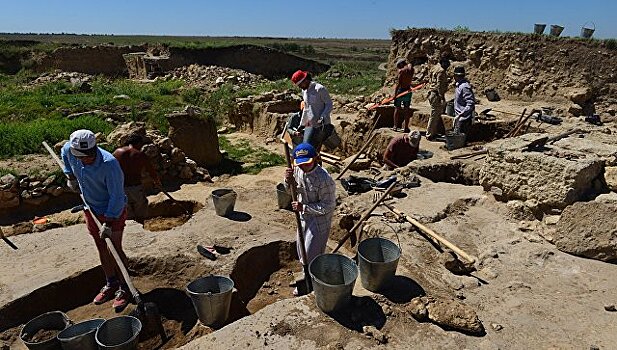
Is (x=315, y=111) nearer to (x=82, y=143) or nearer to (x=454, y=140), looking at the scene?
(x=454, y=140)

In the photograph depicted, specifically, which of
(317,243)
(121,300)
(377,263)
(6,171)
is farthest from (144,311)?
(6,171)

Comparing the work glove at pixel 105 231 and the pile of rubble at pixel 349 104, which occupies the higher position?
the work glove at pixel 105 231

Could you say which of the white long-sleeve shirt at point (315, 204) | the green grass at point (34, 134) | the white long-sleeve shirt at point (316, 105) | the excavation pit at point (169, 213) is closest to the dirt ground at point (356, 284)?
the white long-sleeve shirt at point (315, 204)

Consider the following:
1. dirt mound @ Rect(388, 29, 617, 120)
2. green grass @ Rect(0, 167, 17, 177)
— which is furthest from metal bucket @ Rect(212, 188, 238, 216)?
dirt mound @ Rect(388, 29, 617, 120)

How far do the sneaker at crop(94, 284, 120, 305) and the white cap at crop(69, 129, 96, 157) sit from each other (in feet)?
5.78

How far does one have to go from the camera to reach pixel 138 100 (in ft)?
56.5

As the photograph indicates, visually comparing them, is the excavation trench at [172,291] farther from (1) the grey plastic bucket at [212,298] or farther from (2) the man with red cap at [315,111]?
(2) the man with red cap at [315,111]

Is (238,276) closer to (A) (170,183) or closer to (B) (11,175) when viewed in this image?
(A) (170,183)

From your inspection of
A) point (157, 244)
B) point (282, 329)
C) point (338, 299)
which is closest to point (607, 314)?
point (338, 299)

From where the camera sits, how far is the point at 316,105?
7.52 m

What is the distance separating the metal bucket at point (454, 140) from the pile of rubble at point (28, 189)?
8.16 m

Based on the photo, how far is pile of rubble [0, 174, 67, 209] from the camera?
7901 millimetres

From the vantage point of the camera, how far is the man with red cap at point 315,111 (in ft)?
24.4

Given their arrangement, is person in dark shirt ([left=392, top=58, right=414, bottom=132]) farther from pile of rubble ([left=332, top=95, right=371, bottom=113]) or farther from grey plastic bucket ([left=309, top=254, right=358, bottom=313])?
grey plastic bucket ([left=309, top=254, right=358, bottom=313])
